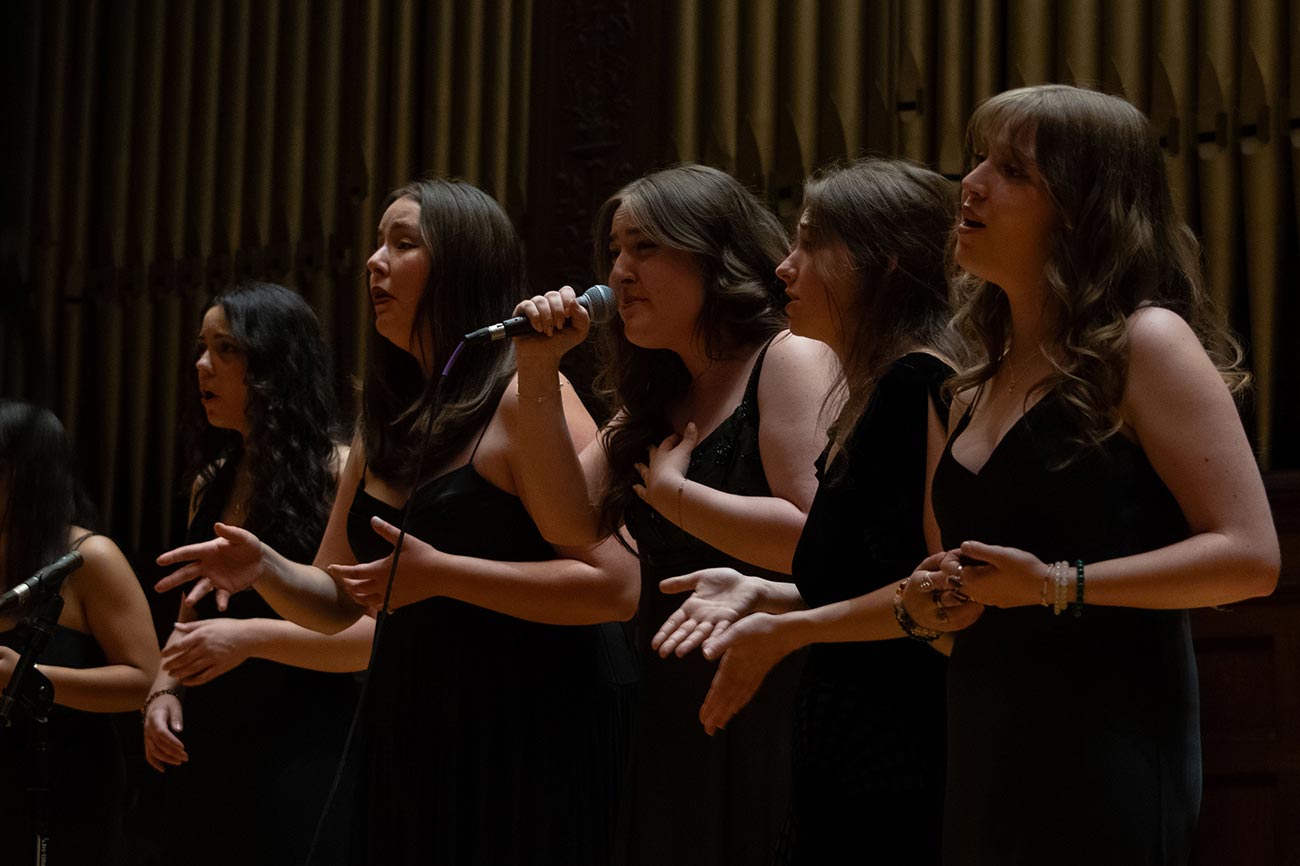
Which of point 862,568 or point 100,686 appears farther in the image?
point 100,686

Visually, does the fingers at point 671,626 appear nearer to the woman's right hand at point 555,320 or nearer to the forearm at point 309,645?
the woman's right hand at point 555,320

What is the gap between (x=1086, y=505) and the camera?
1966 millimetres

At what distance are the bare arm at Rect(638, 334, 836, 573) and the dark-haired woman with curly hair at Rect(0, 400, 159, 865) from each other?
5.64 ft

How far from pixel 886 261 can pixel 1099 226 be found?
49 cm

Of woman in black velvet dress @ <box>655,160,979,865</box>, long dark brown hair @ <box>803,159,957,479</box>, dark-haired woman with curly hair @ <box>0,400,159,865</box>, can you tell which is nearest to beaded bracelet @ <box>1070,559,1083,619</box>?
woman in black velvet dress @ <box>655,160,979,865</box>

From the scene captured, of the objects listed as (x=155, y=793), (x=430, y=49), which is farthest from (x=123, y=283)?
(x=155, y=793)

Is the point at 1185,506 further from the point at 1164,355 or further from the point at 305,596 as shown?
the point at 305,596

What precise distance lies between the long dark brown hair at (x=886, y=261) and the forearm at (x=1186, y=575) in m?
0.66

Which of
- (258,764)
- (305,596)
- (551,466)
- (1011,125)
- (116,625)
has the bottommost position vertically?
(258,764)

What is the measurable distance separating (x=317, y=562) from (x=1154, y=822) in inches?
76.5

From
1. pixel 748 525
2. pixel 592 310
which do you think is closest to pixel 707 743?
pixel 748 525

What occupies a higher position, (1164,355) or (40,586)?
(1164,355)

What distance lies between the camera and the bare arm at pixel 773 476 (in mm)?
2531

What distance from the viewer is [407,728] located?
9.72ft
